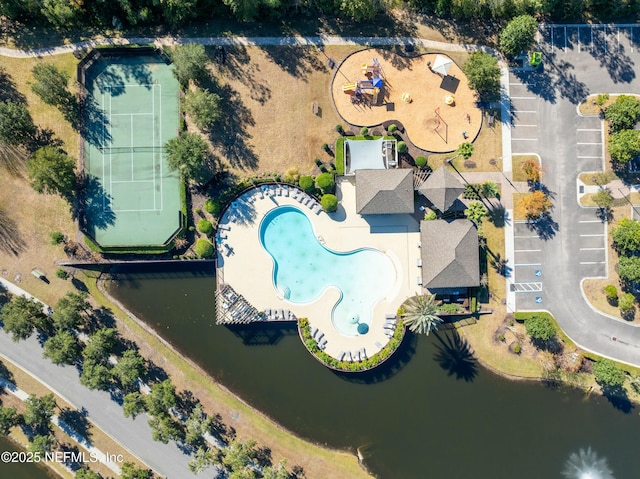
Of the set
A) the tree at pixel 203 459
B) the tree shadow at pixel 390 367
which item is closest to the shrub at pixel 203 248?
the tree shadow at pixel 390 367

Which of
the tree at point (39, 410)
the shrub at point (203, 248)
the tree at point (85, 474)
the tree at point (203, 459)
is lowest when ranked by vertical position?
the tree at point (85, 474)

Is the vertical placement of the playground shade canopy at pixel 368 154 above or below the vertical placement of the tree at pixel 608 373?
above

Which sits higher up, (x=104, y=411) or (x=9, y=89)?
(x=9, y=89)

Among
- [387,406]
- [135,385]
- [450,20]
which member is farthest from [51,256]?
[450,20]

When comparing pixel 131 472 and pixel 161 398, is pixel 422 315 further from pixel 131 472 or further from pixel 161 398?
pixel 131 472

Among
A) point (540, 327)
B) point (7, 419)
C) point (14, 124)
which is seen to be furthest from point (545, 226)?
point (7, 419)

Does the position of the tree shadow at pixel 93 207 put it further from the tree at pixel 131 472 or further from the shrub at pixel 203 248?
the tree at pixel 131 472

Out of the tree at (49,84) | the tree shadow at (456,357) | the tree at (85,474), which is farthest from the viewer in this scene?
the tree shadow at (456,357)

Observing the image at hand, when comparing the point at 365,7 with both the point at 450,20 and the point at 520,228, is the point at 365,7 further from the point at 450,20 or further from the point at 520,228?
the point at 520,228
